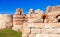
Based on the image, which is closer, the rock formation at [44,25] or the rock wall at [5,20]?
the rock formation at [44,25]

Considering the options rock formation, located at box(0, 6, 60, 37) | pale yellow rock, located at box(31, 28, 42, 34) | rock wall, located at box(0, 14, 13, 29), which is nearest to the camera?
rock formation, located at box(0, 6, 60, 37)

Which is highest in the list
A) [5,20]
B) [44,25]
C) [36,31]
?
[5,20]

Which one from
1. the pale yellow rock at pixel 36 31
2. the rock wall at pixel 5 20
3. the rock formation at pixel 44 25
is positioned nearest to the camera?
the rock formation at pixel 44 25

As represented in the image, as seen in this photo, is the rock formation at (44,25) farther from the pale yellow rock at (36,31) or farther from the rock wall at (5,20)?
the rock wall at (5,20)

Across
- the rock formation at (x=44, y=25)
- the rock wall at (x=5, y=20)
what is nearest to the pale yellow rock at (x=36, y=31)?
the rock formation at (x=44, y=25)

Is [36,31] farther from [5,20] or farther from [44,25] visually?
[5,20]

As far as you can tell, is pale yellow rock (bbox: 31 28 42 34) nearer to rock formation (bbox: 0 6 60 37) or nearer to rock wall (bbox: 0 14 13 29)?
rock formation (bbox: 0 6 60 37)

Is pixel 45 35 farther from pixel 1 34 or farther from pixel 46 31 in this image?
pixel 1 34

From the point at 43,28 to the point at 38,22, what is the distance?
787 mm

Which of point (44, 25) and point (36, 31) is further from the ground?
point (44, 25)

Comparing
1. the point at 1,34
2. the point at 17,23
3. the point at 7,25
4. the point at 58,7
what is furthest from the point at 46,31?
the point at 7,25

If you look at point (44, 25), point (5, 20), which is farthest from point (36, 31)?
point (5, 20)

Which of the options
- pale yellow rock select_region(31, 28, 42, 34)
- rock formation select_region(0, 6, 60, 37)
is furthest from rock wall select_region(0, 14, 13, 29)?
pale yellow rock select_region(31, 28, 42, 34)

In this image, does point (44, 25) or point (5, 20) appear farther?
point (5, 20)
